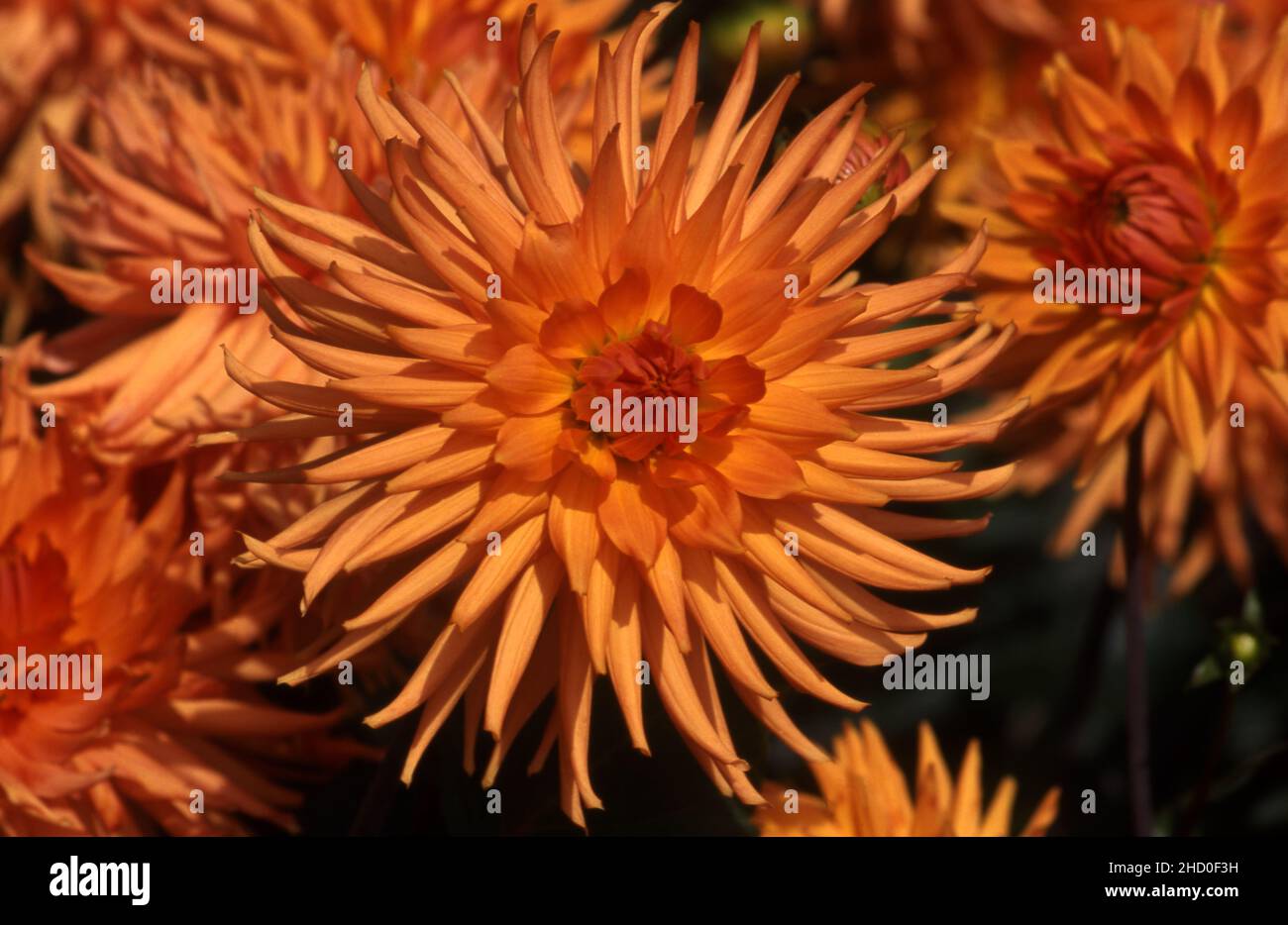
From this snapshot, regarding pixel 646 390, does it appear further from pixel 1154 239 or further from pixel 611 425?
pixel 1154 239

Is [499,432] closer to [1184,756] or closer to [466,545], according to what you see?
[466,545]

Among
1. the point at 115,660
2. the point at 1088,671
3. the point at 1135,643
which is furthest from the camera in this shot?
the point at 1088,671

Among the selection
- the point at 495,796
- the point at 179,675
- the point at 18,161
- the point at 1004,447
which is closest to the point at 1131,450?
the point at 1004,447

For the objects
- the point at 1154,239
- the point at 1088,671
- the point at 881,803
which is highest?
the point at 1154,239

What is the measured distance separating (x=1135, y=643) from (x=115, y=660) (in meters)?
1.03

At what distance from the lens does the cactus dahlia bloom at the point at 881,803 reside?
53.2 inches

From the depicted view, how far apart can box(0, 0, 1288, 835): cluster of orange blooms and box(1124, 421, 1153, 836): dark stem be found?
65 millimetres

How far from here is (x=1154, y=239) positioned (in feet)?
4.31

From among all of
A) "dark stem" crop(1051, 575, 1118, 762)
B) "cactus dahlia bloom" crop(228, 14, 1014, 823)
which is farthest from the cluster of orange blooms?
"dark stem" crop(1051, 575, 1118, 762)

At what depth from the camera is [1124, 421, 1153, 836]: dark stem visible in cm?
137

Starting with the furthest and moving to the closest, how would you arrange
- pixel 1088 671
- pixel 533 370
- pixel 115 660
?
pixel 1088 671 → pixel 115 660 → pixel 533 370

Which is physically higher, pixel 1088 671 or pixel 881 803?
pixel 1088 671

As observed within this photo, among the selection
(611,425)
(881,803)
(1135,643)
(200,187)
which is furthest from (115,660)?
(1135,643)

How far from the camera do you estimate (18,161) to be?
1.83 meters
